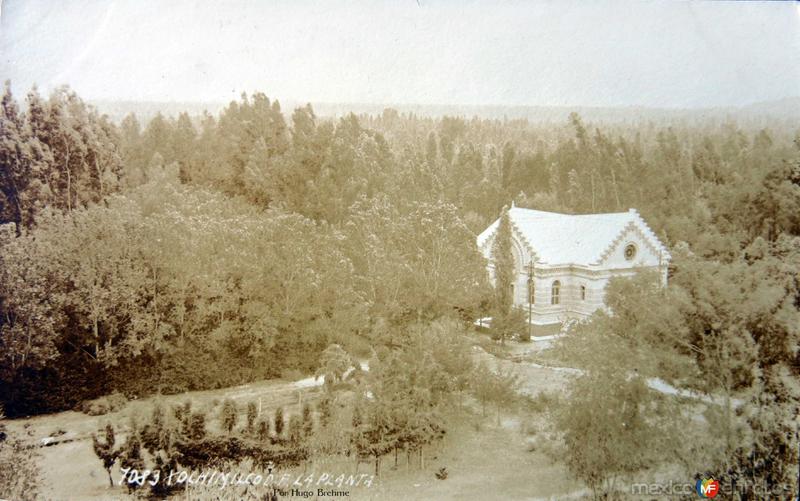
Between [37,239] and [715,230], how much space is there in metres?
5.41

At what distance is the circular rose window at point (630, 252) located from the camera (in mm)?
4664

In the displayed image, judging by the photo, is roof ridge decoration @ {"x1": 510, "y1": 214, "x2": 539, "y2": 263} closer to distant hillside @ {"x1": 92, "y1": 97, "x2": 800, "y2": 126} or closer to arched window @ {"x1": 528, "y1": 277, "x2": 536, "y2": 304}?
arched window @ {"x1": 528, "y1": 277, "x2": 536, "y2": 304}

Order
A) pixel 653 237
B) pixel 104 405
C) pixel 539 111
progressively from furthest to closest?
pixel 539 111, pixel 653 237, pixel 104 405

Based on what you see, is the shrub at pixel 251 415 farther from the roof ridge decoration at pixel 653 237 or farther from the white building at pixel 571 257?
the roof ridge decoration at pixel 653 237

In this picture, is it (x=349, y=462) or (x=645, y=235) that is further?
(x=645, y=235)

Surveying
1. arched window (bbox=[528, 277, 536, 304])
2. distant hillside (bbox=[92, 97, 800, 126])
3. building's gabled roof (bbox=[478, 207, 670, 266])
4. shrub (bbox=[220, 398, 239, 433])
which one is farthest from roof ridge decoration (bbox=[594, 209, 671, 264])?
shrub (bbox=[220, 398, 239, 433])

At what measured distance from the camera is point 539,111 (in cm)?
495

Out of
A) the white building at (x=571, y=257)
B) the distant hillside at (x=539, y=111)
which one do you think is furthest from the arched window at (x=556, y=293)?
the distant hillside at (x=539, y=111)

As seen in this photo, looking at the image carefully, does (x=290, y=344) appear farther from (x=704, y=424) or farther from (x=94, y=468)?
(x=704, y=424)

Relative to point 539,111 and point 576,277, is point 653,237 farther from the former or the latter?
point 539,111

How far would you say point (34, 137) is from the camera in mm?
4605

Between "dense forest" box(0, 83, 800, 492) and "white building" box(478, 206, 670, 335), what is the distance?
0.13 m

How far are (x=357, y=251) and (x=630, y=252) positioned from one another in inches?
86.0

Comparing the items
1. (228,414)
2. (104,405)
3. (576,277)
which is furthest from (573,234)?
(104,405)
